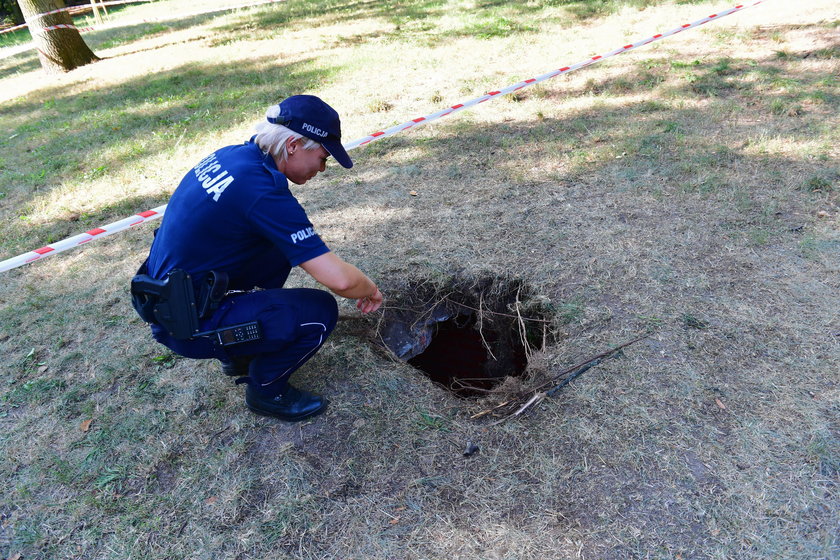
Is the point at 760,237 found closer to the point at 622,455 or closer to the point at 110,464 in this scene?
the point at 622,455

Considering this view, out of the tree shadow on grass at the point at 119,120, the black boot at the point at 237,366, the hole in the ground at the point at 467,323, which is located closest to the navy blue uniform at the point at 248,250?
the black boot at the point at 237,366

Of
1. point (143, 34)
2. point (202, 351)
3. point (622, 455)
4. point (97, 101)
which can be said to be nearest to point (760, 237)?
point (622, 455)

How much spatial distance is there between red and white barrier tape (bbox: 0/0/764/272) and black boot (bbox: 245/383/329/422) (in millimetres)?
1859

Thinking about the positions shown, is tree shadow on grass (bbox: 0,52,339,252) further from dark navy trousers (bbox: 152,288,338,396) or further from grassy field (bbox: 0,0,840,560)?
dark navy trousers (bbox: 152,288,338,396)

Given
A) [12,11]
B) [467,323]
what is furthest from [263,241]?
[12,11]

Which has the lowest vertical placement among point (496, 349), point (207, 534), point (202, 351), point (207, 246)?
point (496, 349)

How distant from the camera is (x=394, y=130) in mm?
5559

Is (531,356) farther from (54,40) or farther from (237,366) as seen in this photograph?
(54,40)

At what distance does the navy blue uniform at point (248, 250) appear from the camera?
7.30ft

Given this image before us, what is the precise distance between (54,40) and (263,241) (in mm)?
10071

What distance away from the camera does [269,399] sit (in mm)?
2783

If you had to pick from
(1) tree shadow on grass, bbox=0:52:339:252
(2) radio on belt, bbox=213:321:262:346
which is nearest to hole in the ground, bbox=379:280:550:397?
(2) radio on belt, bbox=213:321:262:346

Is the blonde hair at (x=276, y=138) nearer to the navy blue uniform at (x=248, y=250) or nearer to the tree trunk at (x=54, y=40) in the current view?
the navy blue uniform at (x=248, y=250)

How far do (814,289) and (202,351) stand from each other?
3595 mm
